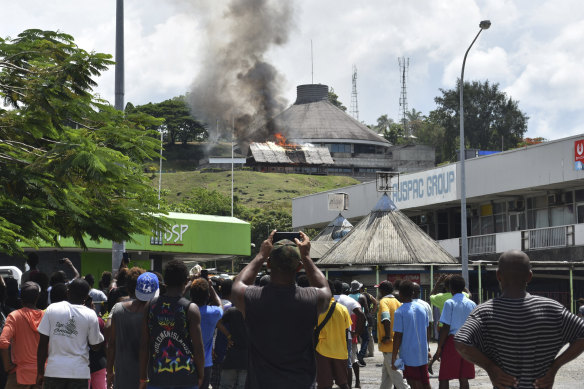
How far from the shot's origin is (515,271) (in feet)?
17.7

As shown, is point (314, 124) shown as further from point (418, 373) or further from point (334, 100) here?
point (418, 373)

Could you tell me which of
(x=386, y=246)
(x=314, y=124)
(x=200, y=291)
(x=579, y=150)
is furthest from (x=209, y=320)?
(x=314, y=124)

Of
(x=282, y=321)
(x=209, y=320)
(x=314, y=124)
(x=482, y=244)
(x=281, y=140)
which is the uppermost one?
(x=314, y=124)

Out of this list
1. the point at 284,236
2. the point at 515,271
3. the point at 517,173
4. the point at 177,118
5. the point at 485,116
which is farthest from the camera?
the point at 177,118

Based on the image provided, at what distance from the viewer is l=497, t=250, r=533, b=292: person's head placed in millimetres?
5383

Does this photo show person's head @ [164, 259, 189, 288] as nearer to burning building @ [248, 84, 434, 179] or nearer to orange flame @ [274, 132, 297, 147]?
→ burning building @ [248, 84, 434, 179]

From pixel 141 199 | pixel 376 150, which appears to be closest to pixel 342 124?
pixel 376 150

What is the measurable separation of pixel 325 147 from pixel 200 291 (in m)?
124

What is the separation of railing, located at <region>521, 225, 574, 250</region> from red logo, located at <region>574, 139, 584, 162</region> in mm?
3020

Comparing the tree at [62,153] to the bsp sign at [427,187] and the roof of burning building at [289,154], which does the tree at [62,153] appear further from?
the roof of burning building at [289,154]

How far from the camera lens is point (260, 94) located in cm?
13875

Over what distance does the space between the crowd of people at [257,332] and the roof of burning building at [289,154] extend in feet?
369

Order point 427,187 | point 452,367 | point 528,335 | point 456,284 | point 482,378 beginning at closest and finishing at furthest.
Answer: point 528,335 < point 452,367 < point 456,284 < point 482,378 < point 427,187

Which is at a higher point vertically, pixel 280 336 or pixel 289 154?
pixel 289 154
